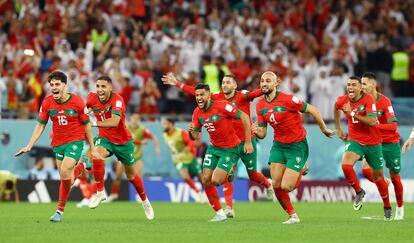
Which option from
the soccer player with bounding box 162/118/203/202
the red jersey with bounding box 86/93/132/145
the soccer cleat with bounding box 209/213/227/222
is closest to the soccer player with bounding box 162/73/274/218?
the red jersey with bounding box 86/93/132/145

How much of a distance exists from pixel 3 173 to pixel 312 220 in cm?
1040

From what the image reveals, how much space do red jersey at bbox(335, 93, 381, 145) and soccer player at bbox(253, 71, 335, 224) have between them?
1.20 metres

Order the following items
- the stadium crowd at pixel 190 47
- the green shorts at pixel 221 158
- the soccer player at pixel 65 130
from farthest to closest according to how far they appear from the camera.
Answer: the stadium crowd at pixel 190 47 → the green shorts at pixel 221 158 → the soccer player at pixel 65 130

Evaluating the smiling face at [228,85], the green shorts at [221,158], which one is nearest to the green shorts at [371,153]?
the green shorts at [221,158]

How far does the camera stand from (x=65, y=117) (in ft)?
60.7

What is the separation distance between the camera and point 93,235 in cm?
1549

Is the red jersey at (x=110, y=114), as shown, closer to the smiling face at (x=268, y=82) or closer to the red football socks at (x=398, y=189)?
the smiling face at (x=268, y=82)

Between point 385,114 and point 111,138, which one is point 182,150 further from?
point 385,114

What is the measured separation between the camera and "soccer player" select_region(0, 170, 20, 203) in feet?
88.9

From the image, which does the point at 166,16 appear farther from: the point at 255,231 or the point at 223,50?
the point at 255,231

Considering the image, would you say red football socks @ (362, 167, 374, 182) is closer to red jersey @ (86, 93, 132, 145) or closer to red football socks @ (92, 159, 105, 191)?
red jersey @ (86, 93, 132, 145)

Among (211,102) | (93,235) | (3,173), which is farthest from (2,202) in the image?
(93,235)

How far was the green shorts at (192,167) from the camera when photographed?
2848cm

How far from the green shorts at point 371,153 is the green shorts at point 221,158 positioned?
2.07 meters
